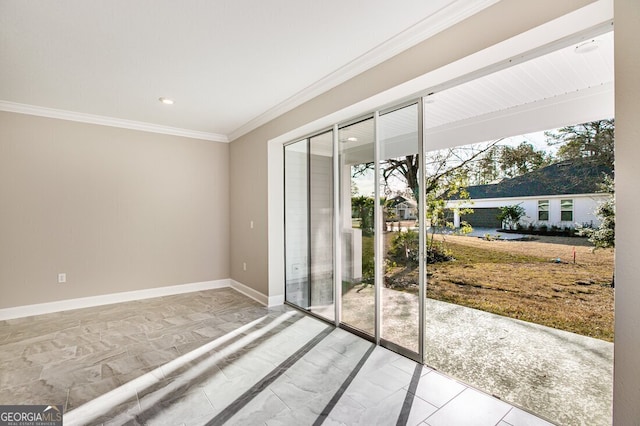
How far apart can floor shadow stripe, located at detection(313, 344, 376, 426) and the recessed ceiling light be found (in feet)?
9.68

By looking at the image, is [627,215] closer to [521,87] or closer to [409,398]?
[409,398]

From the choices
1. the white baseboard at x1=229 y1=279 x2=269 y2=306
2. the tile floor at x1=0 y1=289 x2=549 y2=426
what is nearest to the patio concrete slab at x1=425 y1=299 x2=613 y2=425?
the tile floor at x1=0 y1=289 x2=549 y2=426

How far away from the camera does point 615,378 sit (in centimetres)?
142

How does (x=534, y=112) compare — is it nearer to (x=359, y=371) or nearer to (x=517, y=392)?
(x=517, y=392)

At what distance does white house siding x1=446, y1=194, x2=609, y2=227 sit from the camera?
3387mm

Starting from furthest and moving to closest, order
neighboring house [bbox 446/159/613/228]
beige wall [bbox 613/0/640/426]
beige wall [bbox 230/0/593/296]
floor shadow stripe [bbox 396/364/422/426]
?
neighboring house [bbox 446/159/613/228], floor shadow stripe [bbox 396/364/422/426], beige wall [bbox 230/0/593/296], beige wall [bbox 613/0/640/426]

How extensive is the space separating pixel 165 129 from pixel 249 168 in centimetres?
145

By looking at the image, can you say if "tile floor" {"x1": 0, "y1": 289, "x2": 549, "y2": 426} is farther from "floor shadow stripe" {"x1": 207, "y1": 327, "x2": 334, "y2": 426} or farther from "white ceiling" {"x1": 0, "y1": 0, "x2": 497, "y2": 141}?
"white ceiling" {"x1": 0, "y1": 0, "x2": 497, "y2": 141}

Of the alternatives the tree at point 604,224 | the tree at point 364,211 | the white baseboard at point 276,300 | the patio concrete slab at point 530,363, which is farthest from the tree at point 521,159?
the white baseboard at point 276,300

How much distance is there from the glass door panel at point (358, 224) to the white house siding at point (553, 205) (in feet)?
7.34

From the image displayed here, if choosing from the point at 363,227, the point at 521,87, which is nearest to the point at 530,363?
the point at 363,227

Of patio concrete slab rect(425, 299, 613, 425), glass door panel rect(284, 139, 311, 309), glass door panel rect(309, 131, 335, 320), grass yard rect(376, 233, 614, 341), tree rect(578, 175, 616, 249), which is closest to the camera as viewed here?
patio concrete slab rect(425, 299, 613, 425)

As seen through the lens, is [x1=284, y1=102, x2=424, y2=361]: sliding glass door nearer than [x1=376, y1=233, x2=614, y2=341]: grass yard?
Yes

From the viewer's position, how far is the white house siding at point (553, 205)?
11.1 feet
